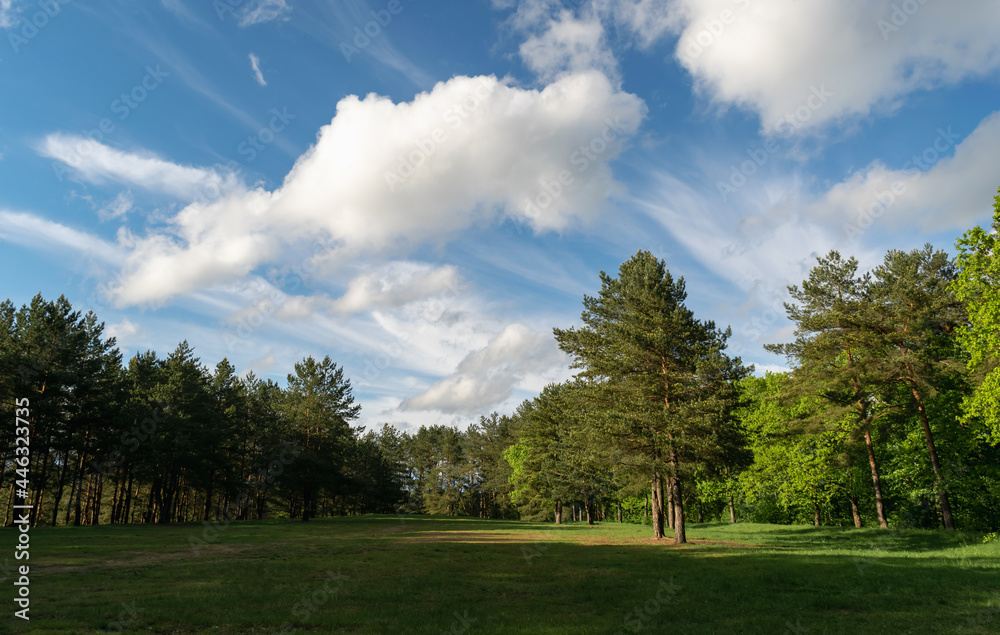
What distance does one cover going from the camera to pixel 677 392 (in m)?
29.0

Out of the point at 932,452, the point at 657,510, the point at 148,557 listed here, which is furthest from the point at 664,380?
the point at 148,557

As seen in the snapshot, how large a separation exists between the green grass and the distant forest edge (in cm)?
742

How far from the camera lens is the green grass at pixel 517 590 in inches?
427

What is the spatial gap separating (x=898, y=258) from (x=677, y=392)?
20.8 metres

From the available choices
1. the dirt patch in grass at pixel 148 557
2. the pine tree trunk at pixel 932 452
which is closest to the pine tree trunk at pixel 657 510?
the pine tree trunk at pixel 932 452

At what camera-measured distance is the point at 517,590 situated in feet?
49.8

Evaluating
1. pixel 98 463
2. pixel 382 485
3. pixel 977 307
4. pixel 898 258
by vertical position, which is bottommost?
pixel 382 485

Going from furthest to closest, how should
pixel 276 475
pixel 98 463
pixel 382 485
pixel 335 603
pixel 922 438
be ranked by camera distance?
pixel 382 485 < pixel 276 475 < pixel 98 463 < pixel 922 438 < pixel 335 603

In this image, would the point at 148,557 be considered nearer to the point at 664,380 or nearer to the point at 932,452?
the point at 664,380

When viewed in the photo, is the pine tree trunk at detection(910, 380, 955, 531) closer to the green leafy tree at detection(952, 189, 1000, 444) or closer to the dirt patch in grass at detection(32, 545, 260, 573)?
the green leafy tree at detection(952, 189, 1000, 444)

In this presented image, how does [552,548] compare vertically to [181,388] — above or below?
below

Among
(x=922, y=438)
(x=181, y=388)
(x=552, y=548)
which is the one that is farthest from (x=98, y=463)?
(x=922, y=438)

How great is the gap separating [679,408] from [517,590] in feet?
52.2

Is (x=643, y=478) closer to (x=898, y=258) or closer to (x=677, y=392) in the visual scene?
(x=677, y=392)
